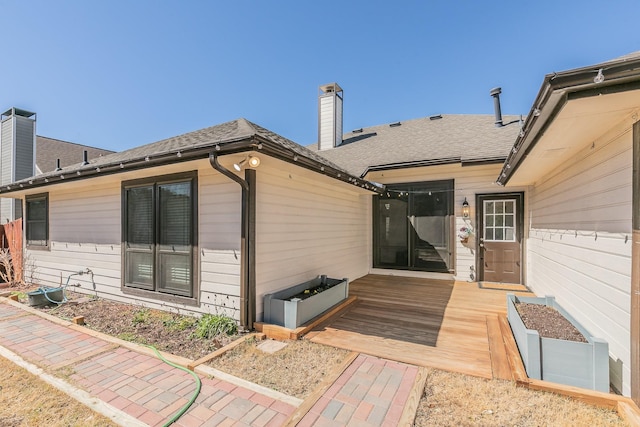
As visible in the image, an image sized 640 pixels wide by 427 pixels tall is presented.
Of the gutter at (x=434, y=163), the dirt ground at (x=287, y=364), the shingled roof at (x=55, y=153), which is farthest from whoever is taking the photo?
the shingled roof at (x=55, y=153)

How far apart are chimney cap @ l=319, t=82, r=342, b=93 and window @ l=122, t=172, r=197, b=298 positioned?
8.11 meters

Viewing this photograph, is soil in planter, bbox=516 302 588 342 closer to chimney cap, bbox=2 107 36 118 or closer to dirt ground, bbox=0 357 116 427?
dirt ground, bbox=0 357 116 427

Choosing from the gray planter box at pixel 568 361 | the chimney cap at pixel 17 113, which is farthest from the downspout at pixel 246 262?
the chimney cap at pixel 17 113

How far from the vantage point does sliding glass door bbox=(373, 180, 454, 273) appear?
22.1 ft

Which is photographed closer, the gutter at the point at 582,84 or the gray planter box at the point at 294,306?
the gutter at the point at 582,84

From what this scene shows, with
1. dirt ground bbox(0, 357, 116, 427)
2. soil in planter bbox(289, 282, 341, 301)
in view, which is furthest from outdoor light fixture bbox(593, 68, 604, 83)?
dirt ground bbox(0, 357, 116, 427)

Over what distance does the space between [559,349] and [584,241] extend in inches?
54.4

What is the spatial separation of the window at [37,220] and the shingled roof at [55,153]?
7.23 m

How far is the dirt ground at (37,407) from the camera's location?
6.49 feet

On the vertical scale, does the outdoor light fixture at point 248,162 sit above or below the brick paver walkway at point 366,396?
above

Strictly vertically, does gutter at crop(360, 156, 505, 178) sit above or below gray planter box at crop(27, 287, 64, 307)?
above

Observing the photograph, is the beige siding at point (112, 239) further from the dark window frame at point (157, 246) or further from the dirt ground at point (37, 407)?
the dirt ground at point (37, 407)

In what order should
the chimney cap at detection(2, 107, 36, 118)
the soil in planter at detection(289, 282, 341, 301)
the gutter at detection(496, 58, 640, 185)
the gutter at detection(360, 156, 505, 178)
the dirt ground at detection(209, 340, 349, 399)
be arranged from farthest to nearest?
the chimney cap at detection(2, 107, 36, 118) → the gutter at detection(360, 156, 505, 178) → the soil in planter at detection(289, 282, 341, 301) → the dirt ground at detection(209, 340, 349, 399) → the gutter at detection(496, 58, 640, 185)

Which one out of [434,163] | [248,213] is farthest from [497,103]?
[248,213]
